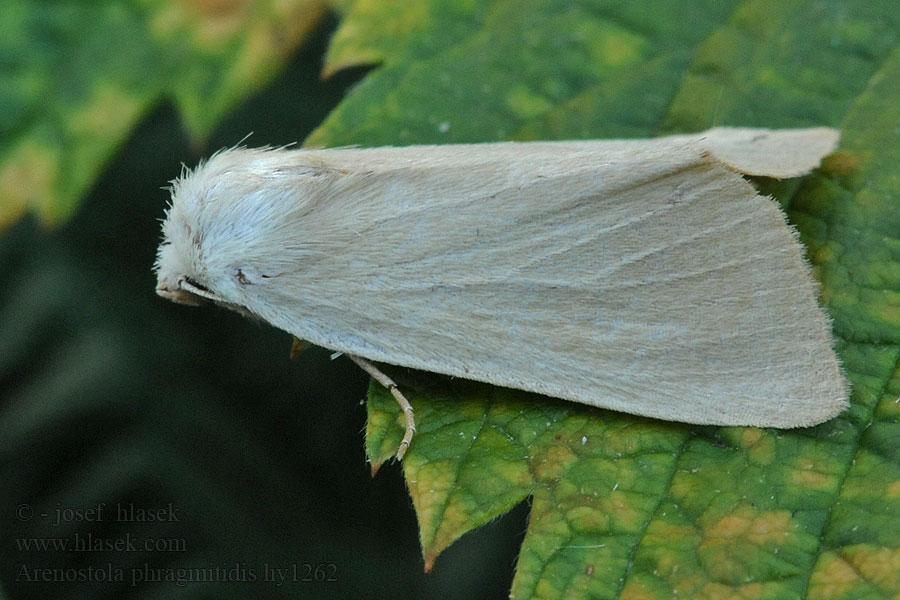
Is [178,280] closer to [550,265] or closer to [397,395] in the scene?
[397,395]

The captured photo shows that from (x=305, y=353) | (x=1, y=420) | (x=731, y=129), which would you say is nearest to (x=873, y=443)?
(x=731, y=129)

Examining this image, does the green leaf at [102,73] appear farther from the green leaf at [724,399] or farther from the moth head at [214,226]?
the moth head at [214,226]

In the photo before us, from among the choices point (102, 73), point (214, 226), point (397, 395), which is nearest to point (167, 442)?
point (214, 226)

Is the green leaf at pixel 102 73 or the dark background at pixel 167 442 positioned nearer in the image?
the dark background at pixel 167 442

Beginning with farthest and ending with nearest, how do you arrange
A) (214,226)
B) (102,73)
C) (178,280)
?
(102,73), (178,280), (214,226)

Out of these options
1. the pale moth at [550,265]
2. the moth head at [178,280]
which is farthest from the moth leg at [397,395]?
the moth head at [178,280]

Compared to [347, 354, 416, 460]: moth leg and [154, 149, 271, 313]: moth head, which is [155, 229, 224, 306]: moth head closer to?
[154, 149, 271, 313]: moth head

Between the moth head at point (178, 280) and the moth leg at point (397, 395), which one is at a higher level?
the moth head at point (178, 280)

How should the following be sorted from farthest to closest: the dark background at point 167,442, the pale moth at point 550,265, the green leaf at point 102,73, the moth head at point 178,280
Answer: the green leaf at point 102,73 → the dark background at point 167,442 → the moth head at point 178,280 → the pale moth at point 550,265
